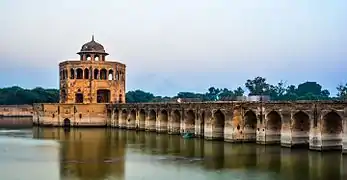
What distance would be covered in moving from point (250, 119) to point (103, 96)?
24.7 meters

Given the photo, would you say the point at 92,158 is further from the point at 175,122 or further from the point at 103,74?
the point at 103,74

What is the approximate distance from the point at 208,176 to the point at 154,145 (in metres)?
11.7

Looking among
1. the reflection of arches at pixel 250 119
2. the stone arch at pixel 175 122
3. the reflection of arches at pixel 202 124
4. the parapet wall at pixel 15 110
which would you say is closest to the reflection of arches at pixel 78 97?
the stone arch at pixel 175 122

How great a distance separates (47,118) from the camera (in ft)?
157

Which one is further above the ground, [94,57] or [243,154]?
[94,57]

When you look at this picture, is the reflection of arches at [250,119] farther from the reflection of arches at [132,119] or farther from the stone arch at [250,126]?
the reflection of arches at [132,119]

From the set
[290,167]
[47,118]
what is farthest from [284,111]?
[47,118]

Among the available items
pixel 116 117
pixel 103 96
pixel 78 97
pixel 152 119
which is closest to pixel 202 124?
pixel 152 119

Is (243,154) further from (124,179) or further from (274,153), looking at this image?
(124,179)

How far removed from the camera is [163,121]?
39625 millimetres

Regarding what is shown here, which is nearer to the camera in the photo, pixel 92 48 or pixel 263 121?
pixel 263 121

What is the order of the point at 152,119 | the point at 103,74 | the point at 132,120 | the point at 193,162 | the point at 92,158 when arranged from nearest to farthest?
the point at 193,162
the point at 92,158
the point at 152,119
the point at 132,120
the point at 103,74

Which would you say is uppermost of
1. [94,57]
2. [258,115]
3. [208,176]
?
[94,57]

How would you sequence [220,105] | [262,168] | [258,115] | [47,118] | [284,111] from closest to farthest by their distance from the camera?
[262,168]
[284,111]
[258,115]
[220,105]
[47,118]
